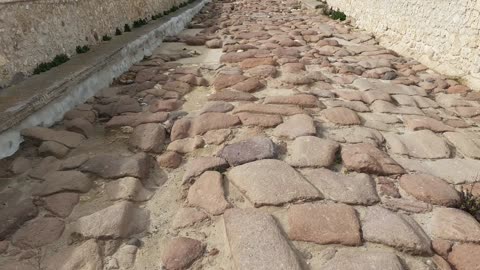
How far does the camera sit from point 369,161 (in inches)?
102

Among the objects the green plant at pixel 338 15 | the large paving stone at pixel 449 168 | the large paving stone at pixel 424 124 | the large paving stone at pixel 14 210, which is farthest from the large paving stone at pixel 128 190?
the green plant at pixel 338 15

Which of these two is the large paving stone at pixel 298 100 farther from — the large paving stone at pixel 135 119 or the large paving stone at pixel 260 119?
the large paving stone at pixel 135 119

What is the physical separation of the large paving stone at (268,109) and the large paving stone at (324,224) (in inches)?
51.7

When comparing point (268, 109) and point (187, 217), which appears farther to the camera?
point (268, 109)

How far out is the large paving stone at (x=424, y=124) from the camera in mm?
3215

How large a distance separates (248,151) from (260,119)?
56cm

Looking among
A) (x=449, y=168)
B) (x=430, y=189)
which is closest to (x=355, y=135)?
(x=449, y=168)

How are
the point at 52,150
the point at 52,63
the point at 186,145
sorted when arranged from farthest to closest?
the point at 52,63, the point at 186,145, the point at 52,150

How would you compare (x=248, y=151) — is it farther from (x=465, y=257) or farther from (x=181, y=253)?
(x=465, y=257)

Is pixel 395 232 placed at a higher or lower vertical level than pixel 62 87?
lower

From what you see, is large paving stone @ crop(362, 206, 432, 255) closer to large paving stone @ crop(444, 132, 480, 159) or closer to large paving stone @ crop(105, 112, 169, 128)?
large paving stone @ crop(444, 132, 480, 159)

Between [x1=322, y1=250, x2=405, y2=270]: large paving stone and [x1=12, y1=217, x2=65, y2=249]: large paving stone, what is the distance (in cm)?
133

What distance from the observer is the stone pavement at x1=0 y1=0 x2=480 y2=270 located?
1.91 meters

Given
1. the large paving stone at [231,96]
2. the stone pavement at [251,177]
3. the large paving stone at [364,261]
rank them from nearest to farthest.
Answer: the large paving stone at [364,261] < the stone pavement at [251,177] < the large paving stone at [231,96]
